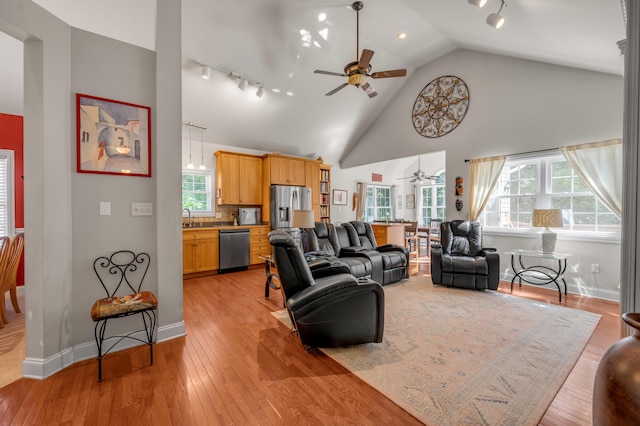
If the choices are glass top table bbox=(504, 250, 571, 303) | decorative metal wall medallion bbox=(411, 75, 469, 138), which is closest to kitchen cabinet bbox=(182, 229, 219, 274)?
decorative metal wall medallion bbox=(411, 75, 469, 138)

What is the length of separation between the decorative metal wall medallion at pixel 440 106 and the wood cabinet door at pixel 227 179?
4211 mm

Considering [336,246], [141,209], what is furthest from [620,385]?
[336,246]

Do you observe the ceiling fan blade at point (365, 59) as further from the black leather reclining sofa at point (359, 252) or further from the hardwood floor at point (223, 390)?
the hardwood floor at point (223, 390)

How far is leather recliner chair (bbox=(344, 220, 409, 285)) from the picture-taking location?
425 centimetres

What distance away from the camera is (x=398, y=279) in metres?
4.52

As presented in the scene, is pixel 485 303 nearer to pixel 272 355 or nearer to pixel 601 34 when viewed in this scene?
pixel 272 355

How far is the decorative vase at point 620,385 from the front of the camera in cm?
75

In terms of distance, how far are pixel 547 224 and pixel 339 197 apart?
5145 millimetres

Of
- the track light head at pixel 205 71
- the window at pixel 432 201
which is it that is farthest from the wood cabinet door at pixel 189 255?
the window at pixel 432 201

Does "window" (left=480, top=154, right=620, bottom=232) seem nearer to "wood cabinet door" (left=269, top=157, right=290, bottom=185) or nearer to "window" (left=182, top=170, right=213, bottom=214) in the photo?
"wood cabinet door" (left=269, top=157, right=290, bottom=185)

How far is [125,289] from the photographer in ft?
7.93

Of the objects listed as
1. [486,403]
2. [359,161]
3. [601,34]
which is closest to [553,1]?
[601,34]

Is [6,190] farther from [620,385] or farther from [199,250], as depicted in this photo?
[620,385]

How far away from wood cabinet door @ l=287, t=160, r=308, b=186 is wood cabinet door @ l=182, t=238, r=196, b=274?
262 centimetres
